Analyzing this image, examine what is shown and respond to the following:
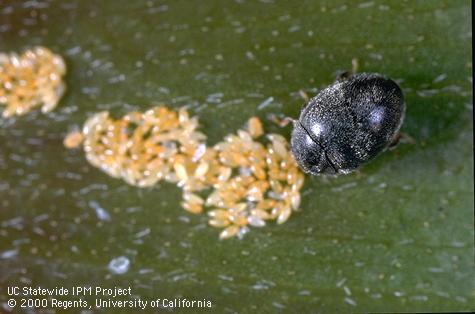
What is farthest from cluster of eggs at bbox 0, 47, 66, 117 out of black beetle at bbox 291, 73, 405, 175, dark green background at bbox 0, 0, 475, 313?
black beetle at bbox 291, 73, 405, 175

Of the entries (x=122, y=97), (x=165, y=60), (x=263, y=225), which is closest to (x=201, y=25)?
(x=165, y=60)

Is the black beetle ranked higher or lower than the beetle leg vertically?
lower

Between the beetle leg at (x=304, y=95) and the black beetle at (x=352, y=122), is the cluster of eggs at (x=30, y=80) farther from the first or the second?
the black beetle at (x=352, y=122)

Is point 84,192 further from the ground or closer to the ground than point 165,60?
closer to the ground

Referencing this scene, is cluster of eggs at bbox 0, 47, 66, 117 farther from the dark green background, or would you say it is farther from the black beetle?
the black beetle

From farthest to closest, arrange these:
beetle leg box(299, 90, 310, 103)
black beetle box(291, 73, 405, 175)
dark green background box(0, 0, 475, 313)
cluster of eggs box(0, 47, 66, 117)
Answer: cluster of eggs box(0, 47, 66, 117) < beetle leg box(299, 90, 310, 103) < dark green background box(0, 0, 475, 313) < black beetle box(291, 73, 405, 175)

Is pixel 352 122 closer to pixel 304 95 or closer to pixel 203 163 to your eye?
pixel 304 95

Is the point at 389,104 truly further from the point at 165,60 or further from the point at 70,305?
the point at 70,305
